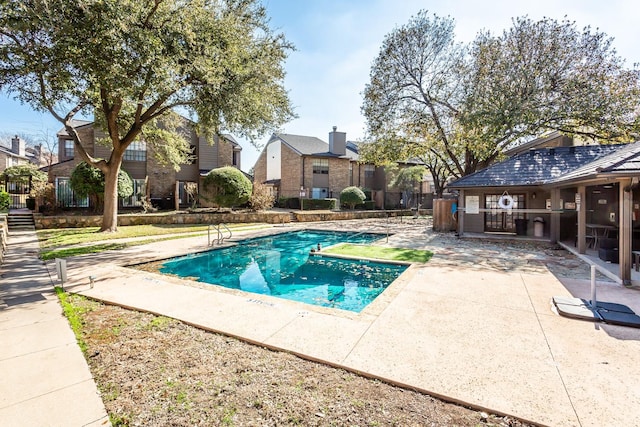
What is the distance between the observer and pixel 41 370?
3166 millimetres

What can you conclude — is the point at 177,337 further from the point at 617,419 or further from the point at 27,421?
the point at 617,419

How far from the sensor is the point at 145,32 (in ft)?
29.0

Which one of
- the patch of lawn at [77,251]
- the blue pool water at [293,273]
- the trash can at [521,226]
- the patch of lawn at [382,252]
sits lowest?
the blue pool water at [293,273]

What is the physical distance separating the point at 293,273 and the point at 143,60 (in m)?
7.77

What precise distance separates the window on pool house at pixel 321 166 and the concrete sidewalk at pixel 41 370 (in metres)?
24.5

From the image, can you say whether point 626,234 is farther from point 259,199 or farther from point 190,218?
point 190,218

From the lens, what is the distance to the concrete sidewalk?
99.6 inches

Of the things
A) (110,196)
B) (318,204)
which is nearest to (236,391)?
(110,196)

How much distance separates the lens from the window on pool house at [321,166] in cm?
2892

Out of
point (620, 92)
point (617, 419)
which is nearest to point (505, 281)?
point (617, 419)

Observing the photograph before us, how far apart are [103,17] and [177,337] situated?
360 inches

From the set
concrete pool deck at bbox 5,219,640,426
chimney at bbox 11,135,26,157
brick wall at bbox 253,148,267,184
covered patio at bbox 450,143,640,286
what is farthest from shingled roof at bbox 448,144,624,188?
chimney at bbox 11,135,26,157

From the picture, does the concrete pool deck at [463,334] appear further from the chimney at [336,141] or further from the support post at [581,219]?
the chimney at [336,141]

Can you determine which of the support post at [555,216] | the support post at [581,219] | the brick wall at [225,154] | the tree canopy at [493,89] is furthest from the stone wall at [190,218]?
the support post at [581,219]
